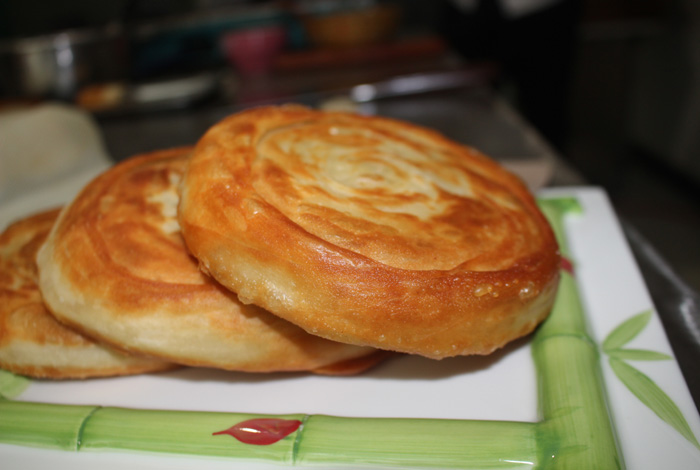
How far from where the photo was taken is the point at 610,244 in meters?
1.53

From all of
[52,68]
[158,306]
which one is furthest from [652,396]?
[52,68]

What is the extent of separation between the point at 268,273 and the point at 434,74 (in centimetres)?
302

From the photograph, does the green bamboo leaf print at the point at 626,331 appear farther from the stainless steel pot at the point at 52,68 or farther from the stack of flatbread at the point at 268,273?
the stainless steel pot at the point at 52,68

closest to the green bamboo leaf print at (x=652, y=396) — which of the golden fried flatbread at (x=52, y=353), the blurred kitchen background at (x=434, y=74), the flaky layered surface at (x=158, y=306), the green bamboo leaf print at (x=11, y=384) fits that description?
the flaky layered surface at (x=158, y=306)

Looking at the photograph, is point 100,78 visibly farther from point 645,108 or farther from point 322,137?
point 645,108

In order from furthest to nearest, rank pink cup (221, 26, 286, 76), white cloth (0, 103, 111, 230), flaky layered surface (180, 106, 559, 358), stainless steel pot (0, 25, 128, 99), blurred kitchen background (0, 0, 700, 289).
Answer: pink cup (221, 26, 286, 76)
stainless steel pot (0, 25, 128, 99)
blurred kitchen background (0, 0, 700, 289)
white cloth (0, 103, 111, 230)
flaky layered surface (180, 106, 559, 358)

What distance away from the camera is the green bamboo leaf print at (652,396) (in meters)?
0.94

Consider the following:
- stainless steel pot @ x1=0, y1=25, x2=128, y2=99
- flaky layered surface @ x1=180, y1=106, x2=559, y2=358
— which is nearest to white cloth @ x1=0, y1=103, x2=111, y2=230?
flaky layered surface @ x1=180, y1=106, x2=559, y2=358

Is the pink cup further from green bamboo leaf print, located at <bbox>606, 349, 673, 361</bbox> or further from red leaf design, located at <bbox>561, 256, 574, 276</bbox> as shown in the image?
green bamboo leaf print, located at <bbox>606, 349, 673, 361</bbox>

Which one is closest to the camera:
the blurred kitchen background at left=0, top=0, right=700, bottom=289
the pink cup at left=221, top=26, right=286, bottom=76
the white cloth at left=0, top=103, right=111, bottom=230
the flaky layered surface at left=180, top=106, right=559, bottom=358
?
the flaky layered surface at left=180, top=106, right=559, bottom=358

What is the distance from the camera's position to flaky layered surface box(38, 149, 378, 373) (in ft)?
3.48

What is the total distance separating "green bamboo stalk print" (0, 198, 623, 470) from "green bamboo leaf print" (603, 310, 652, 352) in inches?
6.3

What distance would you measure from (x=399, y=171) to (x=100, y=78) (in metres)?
3.92

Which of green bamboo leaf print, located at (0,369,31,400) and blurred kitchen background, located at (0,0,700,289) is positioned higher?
green bamboo leaf print, located at (0,369,31,400)
